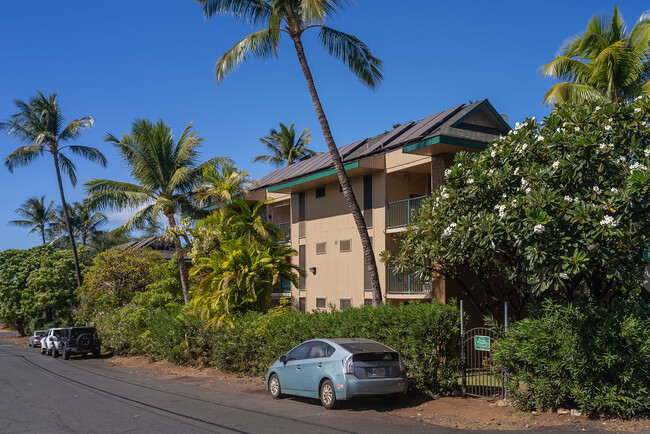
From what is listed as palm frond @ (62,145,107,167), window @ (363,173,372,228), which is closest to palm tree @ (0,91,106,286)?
palm frond @ (62,145,107,167)

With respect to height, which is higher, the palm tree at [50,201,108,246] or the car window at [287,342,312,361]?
the palm tree at [50,201,108,246]

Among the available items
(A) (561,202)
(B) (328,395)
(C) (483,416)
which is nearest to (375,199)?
(B) (328,395)

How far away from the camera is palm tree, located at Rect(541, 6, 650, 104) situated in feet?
62.3

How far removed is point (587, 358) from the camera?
404 inches

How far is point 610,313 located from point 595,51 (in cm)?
1341

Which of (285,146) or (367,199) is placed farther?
(285,146)

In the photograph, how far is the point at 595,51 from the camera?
2052cm

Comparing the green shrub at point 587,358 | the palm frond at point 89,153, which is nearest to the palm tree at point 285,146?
the palm frond at point 89,153

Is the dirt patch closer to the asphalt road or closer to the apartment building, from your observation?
the asphalt road

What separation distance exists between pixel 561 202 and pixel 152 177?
2158cm

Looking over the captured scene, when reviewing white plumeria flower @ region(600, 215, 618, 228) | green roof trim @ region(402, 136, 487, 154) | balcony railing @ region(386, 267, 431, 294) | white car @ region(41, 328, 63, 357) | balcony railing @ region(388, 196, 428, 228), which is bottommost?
white car @ region(41, 328, 63, 357)

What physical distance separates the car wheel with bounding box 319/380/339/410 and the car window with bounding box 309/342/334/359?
0.61 m

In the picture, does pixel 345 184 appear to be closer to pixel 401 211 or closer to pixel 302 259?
pixel 401 211

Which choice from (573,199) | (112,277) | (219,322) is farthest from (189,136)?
(573,199)
